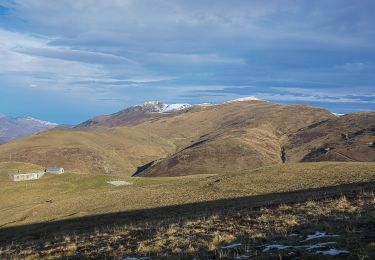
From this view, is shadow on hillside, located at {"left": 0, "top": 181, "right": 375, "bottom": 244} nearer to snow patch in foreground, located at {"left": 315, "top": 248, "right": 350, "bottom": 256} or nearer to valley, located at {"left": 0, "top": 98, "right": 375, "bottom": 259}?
valley, located at {"left": 0, "top": 98, "right": 375, "bottom": 259}

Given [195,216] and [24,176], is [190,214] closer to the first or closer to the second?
[195,216]

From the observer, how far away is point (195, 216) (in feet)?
103

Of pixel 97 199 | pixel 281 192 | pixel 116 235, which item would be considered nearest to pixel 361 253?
pixel 116 235

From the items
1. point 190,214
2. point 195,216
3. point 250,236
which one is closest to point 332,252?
point 250,236

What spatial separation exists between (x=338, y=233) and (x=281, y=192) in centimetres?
3262

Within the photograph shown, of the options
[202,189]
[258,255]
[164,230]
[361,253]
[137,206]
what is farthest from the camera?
[202,189]

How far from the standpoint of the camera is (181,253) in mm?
17094

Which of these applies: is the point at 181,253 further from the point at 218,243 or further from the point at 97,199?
the point at 97,199

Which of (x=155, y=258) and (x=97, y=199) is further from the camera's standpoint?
(x=97, y=199)

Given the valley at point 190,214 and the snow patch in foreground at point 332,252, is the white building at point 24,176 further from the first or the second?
the snow patch in foreground at point 332,252

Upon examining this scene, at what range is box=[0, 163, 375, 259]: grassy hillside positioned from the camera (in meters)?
18.1

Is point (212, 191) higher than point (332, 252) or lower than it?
lower

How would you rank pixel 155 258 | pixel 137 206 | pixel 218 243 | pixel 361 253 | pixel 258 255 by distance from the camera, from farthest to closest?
pixel 137 206 < pixel 218 243 < pixel 155 258 < pixel 258 255 < pixel 361 253

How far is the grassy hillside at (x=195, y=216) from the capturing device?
18062 millimetres
